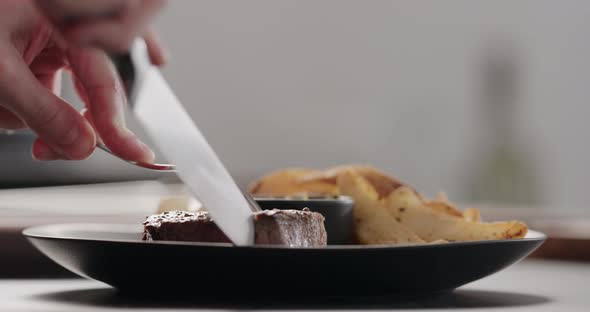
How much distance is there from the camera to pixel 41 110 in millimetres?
904

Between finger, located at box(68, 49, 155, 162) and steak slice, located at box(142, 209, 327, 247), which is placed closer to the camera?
steak slice, located at box(142, 209, 327, 247)

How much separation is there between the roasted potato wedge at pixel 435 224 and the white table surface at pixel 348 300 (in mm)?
71

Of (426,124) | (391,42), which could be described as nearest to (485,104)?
(426,124)

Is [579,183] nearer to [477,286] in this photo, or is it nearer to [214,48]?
[214,48]

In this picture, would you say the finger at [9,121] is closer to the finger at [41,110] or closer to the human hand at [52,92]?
the human hand at [52,92]

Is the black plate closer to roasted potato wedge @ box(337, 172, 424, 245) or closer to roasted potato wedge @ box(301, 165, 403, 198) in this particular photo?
roasted potato wedge @ box(337, 172, 424, 245)

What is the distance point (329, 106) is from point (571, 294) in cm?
1020

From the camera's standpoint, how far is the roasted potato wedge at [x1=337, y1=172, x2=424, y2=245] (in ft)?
4.05

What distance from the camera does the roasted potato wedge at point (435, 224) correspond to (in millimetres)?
1156

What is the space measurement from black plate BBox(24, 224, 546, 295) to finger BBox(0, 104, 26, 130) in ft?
0.70

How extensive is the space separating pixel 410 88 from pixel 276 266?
1164cm

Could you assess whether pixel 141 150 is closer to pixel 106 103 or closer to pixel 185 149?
pixel 106 103

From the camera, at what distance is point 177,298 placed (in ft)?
3.10

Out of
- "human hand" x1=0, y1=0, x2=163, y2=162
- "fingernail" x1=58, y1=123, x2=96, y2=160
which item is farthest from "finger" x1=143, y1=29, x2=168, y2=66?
"fingernail" x1=58, y1=123, x2=96, y2=160
